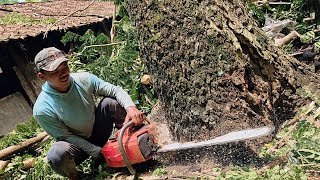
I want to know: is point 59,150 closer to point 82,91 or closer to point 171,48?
point 82,91

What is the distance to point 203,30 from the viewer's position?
3131mm

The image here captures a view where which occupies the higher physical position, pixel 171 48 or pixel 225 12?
pixel 225 12

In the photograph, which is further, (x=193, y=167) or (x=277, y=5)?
(x=277, y=5)

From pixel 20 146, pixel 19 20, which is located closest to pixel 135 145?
pixel 20 146

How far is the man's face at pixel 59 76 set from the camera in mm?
3002

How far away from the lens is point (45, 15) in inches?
463

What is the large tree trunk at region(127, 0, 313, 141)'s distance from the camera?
304 centimetres

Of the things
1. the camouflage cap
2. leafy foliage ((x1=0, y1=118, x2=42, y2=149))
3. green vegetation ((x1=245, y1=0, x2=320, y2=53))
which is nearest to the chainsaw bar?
the camouflage cap

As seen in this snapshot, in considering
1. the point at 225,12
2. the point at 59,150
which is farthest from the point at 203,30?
the point at 59,150

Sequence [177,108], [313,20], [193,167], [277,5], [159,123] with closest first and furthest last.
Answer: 1. [193,167]
2. [177,108]
3. [159,123]
4. [313,20]
5. [277,5]

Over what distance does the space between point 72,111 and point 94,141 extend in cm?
45

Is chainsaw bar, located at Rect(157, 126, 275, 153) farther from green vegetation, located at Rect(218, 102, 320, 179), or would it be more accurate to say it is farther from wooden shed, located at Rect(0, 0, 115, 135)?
wooden shed, located at Rect(0, 0, 115, 135)

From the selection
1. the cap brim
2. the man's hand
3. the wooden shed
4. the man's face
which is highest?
the cap brim

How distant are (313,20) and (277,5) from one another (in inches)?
45.8
